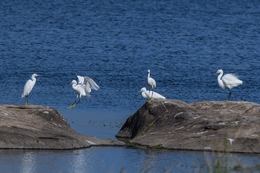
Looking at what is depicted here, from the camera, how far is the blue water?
20111 millimetres

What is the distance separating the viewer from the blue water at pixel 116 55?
66.0ft

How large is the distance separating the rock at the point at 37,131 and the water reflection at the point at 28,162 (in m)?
0.45

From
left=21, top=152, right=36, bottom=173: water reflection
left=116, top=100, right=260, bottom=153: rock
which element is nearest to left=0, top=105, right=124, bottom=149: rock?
left=21, top=152, right=36, bottom=173: water reflection

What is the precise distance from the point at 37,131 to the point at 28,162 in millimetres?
1469

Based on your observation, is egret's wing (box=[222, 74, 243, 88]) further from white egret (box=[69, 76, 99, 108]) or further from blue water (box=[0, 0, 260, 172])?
white egret (box=[69, 76, 99, 108])

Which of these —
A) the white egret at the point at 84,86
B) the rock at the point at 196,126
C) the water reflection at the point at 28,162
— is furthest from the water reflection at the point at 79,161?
the white egret at the point at 84,86

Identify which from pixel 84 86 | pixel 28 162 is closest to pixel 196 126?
pixel 28 162

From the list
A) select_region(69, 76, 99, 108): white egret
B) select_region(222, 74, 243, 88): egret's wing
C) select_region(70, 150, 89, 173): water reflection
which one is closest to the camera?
select_region(70, 150, 89, 173): water reflection

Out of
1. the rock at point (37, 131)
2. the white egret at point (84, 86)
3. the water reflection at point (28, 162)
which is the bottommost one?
the water reflection at point (28, 162)

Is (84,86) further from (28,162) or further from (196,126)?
(28,162)

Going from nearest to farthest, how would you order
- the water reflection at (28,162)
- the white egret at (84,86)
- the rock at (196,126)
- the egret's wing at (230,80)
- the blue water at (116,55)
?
the water reflection at (28,162) < the rock at (196,126) < the white egret at (84,86) < the egret's wing at (230,80) < the blue water at (116,55)

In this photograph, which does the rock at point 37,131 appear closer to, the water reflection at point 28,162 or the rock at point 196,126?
the water reflection at point 28,162

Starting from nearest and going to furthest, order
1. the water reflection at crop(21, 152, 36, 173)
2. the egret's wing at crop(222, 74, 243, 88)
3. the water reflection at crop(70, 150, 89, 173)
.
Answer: the water reflection at crop(21, 152, 36, 173) < the water reflection at crop(70, 150, 89, 173) < the egret's wing at crop(222, 74, 243, 88)

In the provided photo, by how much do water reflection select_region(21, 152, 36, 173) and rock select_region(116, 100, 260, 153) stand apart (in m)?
2.59
